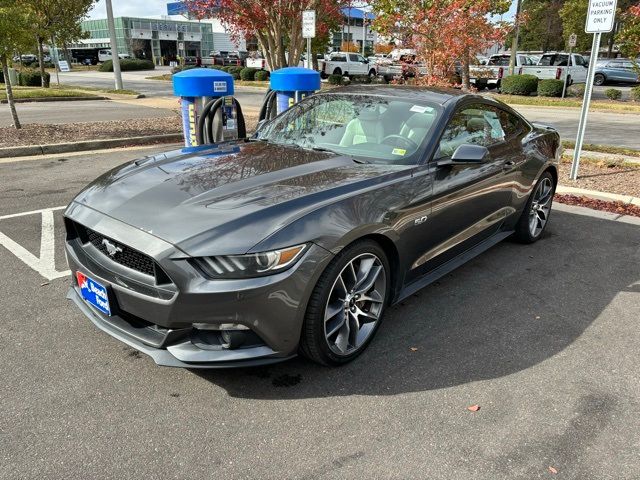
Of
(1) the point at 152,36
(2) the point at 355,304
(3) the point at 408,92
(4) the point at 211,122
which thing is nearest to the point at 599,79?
(4) the point at 211,122

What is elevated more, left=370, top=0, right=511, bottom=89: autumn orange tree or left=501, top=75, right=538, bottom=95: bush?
left=370, top=0, right=511, bottom=89: autumn orange tree

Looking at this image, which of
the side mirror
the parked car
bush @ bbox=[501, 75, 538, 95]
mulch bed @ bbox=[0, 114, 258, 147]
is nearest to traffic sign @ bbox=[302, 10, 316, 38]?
mulch bed @ bbox=[0, 114, 258, 147]

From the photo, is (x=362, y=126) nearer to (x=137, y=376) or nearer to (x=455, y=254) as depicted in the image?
(x=455, y=254)

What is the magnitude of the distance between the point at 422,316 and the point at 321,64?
122 feet

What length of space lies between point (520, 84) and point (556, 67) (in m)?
4.47

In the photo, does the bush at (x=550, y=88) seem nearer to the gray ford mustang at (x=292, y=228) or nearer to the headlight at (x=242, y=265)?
the gray ford mustang at (x=292, y=228)

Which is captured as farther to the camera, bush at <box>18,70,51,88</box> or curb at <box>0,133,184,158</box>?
bush at <box>18,70,51,88</box>

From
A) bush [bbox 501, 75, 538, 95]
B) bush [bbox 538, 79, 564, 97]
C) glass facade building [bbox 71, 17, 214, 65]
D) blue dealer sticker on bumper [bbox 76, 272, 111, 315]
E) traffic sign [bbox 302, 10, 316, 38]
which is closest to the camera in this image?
blue dealer sticker on bumper [bbox 76, 272, 111, 315]

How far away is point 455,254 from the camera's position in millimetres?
3994

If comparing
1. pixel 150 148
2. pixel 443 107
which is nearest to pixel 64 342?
pixel 443 107

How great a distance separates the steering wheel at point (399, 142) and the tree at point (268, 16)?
8.98m

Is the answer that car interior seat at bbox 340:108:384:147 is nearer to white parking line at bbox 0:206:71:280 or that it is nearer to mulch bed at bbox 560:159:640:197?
white parking line at bbox 0:206:71:280

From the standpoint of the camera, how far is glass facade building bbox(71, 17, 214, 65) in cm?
7609

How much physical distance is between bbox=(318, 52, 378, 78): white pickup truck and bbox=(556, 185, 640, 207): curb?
31.3 m
